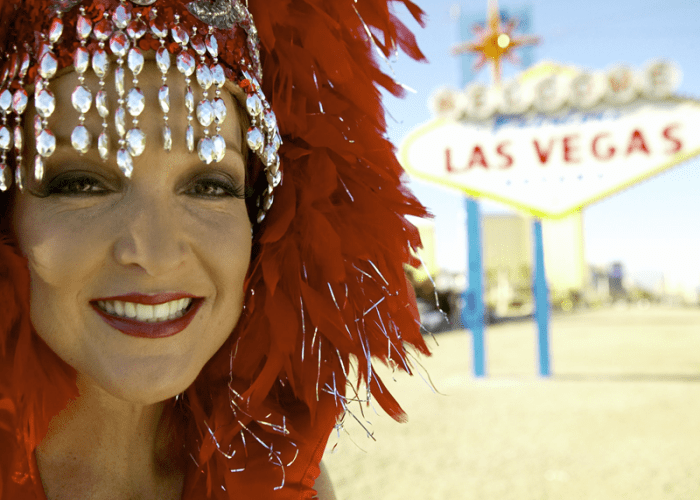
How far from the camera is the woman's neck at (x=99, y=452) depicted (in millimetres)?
1004

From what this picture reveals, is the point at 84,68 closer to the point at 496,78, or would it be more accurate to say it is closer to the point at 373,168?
the point at 373,168

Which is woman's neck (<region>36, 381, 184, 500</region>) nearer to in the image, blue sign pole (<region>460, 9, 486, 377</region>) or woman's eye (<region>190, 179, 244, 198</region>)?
woman's eye (<region>190, 179, 244, 198</region>)

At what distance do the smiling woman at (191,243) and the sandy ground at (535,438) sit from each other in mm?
962

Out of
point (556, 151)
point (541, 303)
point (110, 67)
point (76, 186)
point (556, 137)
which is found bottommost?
point (541, 303)

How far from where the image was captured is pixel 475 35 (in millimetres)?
8391

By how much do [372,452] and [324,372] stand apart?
3.04m

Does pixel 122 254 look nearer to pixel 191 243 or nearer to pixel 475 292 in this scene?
pixel 191 243

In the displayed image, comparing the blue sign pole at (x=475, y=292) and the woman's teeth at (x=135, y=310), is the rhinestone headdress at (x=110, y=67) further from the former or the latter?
the blue sign pole at (x=475, y=292)

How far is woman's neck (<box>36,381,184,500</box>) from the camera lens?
100cm

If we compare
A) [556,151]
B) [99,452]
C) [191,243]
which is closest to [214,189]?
[191,243]

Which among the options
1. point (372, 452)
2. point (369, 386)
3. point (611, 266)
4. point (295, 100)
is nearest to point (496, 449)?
point (372, 452)

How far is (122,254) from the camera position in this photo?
2.75ft

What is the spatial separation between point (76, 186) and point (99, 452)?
504 mm

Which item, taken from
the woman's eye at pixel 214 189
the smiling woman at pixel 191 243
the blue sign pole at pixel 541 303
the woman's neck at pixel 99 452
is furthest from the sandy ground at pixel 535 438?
the woman's eye at pixel 214 189
